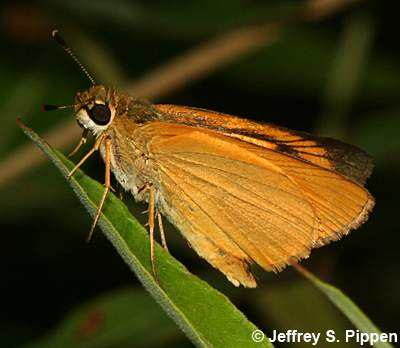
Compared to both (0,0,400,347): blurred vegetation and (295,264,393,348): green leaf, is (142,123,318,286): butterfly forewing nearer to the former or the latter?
(295,264,393,348): green leaf

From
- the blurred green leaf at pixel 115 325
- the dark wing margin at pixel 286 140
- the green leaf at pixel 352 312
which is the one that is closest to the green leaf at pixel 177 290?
the green leaf at pixel 352 312

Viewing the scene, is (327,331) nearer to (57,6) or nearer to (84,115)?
(84,115)

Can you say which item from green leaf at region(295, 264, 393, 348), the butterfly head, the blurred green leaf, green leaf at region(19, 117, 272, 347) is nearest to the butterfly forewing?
the butterfly head

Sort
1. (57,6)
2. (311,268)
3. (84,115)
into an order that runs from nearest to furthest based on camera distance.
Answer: (84,115) → (311,268) → (57,6)

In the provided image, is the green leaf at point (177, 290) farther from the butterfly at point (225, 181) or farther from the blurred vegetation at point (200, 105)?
the blurred vegetation at point (200, 105)

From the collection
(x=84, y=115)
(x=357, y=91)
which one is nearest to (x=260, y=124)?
(x=84, y=115)
